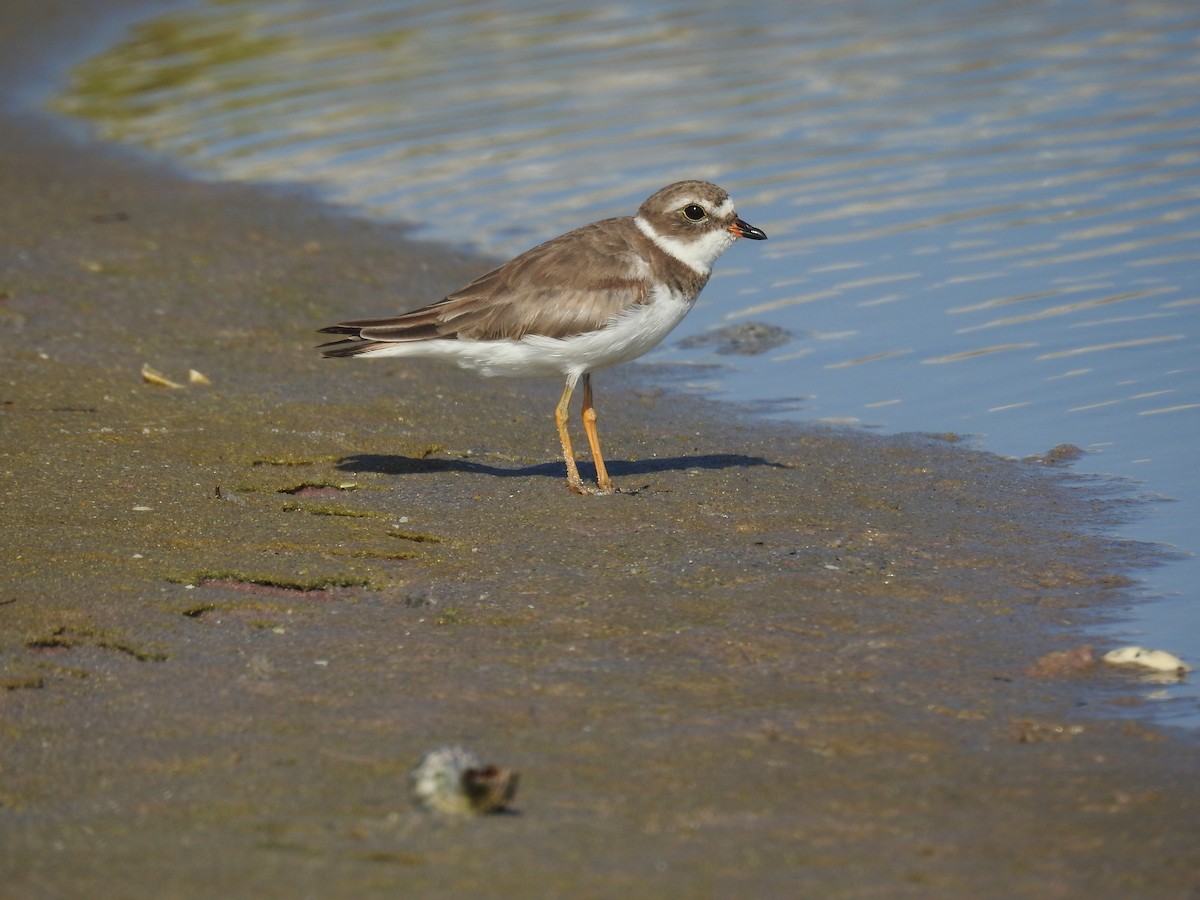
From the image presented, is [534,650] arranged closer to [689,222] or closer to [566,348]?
[566,348]

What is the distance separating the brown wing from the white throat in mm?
122

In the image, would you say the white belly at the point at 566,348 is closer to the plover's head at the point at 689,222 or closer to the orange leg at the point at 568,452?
the orange leg at the point at 568,452

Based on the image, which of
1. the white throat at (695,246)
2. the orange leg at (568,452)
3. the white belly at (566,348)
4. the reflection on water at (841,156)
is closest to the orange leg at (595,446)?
the orange leg at (568,452)

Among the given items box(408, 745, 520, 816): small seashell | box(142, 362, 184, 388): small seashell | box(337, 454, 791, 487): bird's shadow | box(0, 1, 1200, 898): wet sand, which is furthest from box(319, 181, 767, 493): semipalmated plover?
box(408, 745, 520, 816): small seashell

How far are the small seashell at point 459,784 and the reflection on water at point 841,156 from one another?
273 centimetres

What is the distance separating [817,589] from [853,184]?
854 centimetres

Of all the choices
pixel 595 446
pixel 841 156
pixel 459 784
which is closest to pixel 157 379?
pixel 595 446

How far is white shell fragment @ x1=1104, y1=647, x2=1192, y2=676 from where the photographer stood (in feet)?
19.6

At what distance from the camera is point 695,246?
8.65m

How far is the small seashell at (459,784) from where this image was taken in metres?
4.66

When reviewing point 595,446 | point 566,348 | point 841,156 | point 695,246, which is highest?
point 841,156

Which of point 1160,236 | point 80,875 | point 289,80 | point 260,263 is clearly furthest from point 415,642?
point 289,80

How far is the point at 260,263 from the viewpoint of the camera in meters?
12.8

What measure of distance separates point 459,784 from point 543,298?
161 inches
